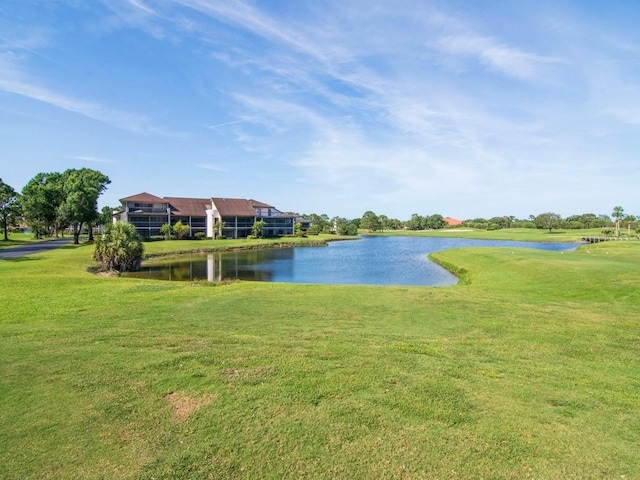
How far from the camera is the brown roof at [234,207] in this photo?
9081 centimetres

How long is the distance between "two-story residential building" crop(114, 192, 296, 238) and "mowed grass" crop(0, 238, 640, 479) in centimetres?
7318

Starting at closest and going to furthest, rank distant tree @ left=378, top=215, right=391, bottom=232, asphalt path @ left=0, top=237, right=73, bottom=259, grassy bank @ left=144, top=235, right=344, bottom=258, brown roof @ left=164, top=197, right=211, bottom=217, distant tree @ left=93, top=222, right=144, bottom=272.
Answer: distant tree @ left=93, top=222, right=144, bottom=272, asphalt path @ left=0, top=237, right=73, bottom=259, grassy bank @ left=144, top=235, right=344, bottom=258, brown roof @ left=164, top=197, right=211, bottom=217, distant tree @ left=378, top=215, right=391, bottom=232

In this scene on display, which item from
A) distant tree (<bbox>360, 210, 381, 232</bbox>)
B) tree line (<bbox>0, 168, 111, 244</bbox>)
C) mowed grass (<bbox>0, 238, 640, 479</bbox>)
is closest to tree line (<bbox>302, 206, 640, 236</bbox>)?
distant tree (<bbox>360, 210, 381, 232</bbox>)

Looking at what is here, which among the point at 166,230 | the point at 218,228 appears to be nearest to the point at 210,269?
the point at 166,230

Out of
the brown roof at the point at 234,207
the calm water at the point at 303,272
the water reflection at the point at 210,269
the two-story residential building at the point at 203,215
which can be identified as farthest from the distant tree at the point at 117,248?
the brown roof at the point at 234,207

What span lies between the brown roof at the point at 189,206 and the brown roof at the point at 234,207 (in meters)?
3.12

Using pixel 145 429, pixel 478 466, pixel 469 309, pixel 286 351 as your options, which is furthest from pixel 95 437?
pixel 469 309

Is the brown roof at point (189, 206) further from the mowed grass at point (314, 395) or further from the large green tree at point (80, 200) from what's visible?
the mowed grass at point (314, 395)

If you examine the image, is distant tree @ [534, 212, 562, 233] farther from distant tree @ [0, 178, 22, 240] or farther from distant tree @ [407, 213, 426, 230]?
distant tree @ [0, 178, 22, 240]

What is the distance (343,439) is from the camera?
5445 millimetres

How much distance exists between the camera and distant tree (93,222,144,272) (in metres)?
37.7

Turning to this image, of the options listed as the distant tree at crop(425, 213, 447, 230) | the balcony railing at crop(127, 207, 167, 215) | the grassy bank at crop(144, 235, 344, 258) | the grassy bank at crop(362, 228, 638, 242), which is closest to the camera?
the grassy bank at crop(144, 235, 344, 258)

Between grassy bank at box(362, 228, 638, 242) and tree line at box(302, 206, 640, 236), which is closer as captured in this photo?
grassy bank at box(362, 228, 638, 242)

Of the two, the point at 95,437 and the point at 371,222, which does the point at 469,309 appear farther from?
the point at 371,222
